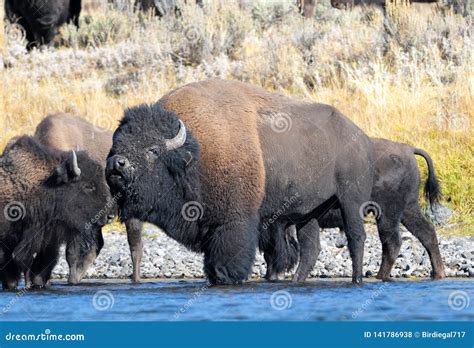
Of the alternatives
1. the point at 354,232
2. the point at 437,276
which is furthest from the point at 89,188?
the point at 437,276

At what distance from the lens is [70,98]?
17250 millimetres

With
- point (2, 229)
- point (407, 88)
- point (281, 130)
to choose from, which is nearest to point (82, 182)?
point (2, 229)

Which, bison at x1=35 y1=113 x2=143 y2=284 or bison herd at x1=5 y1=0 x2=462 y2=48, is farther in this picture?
bison herd at x1=5 y1=0 x2=462 y2=48

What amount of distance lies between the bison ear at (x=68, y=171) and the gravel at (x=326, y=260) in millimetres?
2207

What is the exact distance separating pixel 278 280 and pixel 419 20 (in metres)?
9.05

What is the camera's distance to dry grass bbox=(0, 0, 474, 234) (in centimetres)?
1459

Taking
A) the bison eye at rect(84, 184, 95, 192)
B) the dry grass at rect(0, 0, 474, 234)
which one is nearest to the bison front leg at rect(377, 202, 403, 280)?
the dry grass at rect(0, 0, 474, 234)

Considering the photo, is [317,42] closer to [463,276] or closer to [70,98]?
[70,98]

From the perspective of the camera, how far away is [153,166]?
9070mm

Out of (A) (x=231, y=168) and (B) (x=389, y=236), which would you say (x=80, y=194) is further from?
(B) (x=389, y=236)

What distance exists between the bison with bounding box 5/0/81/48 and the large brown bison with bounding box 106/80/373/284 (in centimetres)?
1287

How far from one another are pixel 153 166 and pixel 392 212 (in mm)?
3285

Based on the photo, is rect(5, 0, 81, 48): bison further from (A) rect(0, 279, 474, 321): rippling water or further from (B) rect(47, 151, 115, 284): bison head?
(A) rect(0, 279, 474, 321): rippling water

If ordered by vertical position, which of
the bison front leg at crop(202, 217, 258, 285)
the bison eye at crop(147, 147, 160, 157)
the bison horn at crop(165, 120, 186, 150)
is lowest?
the bison front leg at crop(202, 217, 258, 285)
